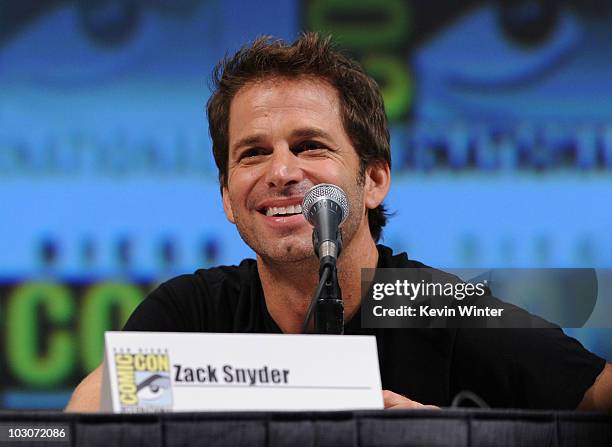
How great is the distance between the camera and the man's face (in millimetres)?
2227

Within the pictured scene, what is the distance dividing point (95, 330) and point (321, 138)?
108 centimetres

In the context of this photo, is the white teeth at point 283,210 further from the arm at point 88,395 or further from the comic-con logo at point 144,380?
the comic-con logo at point 144,380

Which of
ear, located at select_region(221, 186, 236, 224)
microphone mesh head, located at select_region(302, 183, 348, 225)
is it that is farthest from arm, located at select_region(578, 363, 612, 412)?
ear, located at select_region(221, 186, 236, 224)

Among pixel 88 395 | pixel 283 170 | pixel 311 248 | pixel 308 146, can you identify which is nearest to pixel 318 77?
pixel 308 146

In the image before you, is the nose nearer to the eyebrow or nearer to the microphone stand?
the eyebrow

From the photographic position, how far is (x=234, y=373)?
1232mm

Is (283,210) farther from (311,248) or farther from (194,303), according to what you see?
(194,303)

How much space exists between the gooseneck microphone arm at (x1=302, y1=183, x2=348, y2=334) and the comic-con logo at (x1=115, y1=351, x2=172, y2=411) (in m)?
0.32

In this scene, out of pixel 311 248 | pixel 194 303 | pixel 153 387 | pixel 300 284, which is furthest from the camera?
pixel 194 303

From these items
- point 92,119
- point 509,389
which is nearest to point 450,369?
point 509,389

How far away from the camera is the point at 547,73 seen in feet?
9.81

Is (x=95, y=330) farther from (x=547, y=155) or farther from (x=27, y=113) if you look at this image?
(x=547, y=155)

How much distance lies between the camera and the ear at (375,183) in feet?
8.32

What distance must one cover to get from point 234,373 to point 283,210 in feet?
3.35
